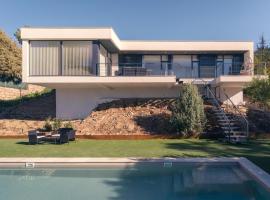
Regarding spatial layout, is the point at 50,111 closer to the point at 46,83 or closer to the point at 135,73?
the point at 46,83

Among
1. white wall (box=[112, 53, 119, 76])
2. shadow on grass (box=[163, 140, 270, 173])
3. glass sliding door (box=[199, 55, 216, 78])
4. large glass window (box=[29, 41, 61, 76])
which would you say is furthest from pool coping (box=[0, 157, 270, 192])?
white wall (box=[112, 53, 119, 76])

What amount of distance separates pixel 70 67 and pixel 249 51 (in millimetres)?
14512

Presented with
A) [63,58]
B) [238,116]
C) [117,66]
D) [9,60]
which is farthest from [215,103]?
[9,60]

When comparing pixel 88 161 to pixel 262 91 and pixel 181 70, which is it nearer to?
pixel 262 91

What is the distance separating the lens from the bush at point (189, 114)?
20.8 meters

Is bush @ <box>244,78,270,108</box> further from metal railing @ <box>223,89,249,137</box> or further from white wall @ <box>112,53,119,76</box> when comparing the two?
white wall @ <box>112,53,119,76</box>

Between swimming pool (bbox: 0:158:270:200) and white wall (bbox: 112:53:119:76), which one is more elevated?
white wall (bbox: 112:53:119:76)

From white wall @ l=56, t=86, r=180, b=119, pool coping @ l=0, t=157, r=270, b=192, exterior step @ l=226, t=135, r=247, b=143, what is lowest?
pool coping @ l=0, t=157, r=270, b=192

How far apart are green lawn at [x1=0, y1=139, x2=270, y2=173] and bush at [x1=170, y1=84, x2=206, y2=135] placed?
4.50 feet

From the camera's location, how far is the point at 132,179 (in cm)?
1184

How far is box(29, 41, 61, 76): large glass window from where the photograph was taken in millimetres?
23734

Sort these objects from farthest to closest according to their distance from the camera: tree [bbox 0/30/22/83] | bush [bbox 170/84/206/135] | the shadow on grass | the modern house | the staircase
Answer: tree [bbox 0/30/22/83], the modern house, bush [bbox 170/84/206/135], the staircase, the shadow on grass

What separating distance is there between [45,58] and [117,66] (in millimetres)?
6967

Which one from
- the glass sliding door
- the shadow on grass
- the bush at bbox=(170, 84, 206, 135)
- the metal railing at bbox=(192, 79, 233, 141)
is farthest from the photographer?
the glass sliding door
